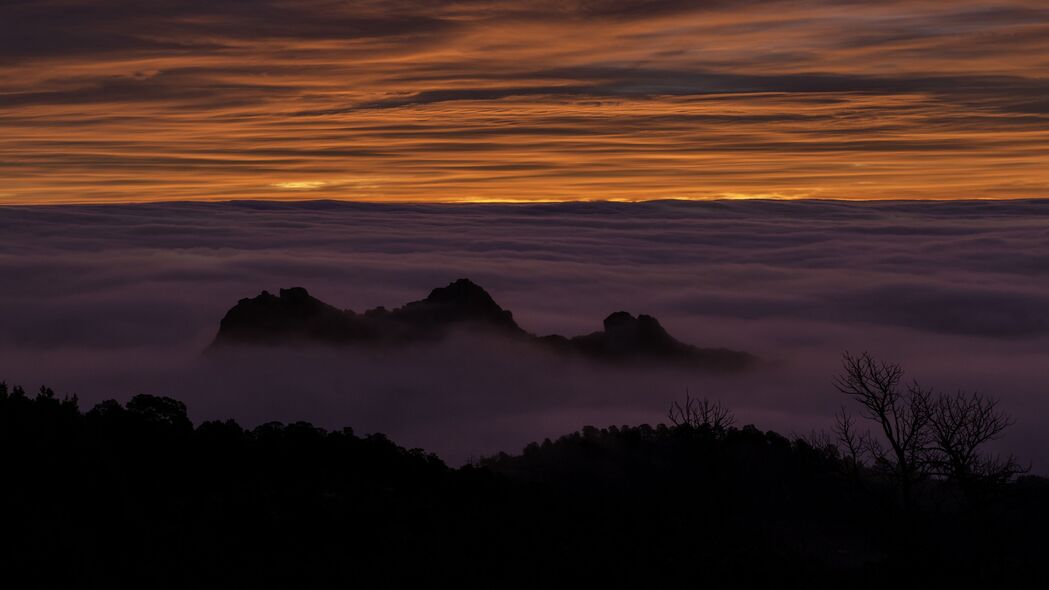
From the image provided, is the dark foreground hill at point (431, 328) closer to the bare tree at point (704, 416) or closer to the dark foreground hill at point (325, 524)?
the bare tree at point (704, 416)

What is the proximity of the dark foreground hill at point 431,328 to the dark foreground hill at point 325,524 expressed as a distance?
91.6 m

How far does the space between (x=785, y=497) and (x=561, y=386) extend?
239 ft

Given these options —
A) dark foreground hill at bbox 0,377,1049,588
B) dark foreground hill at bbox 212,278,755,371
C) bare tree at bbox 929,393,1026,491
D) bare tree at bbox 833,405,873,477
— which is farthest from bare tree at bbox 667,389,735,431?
dark foreground hill at bbox 212,278,755,371

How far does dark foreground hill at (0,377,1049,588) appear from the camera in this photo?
1922 centimetres

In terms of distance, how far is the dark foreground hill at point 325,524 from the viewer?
19.2 m

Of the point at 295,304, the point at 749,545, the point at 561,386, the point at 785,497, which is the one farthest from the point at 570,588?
the point at 295,304

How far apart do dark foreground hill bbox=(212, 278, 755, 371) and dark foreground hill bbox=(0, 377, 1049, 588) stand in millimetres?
91574

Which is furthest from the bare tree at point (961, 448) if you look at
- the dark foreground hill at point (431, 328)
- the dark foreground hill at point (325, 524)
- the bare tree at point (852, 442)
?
the dark foreground hill at point (431, 328)

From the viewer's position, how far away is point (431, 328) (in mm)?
135000

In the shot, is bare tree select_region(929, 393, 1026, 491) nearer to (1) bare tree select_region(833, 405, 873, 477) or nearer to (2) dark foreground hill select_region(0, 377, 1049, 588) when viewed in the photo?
(2) dark foreground hill select_region(0, 377, 1049, 588)

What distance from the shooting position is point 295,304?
130500 millimetres

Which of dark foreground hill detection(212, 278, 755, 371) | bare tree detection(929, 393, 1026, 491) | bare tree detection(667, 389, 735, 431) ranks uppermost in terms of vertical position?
dark foreground hill detection(212, 278, 755, 371)

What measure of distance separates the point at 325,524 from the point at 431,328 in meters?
112

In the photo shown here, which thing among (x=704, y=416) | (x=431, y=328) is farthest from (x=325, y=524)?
(x=431, y=328)
